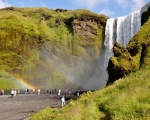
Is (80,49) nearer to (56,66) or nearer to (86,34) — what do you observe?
(86,34)

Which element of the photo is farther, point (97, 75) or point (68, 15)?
point (68, 15)

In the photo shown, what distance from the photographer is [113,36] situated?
122000 mm

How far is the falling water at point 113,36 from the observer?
103750mm

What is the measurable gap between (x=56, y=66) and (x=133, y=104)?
417 feet

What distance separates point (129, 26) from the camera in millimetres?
105812

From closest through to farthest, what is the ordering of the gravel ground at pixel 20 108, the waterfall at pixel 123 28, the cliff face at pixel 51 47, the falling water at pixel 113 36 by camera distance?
the gravel ground at pixel 20 108 < the waterfall at pixel 123 28 < the falling water at pixel 113 36 < the cliff face at pixel 51 47

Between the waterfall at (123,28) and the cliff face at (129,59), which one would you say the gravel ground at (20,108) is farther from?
the waterfall at (123,28)

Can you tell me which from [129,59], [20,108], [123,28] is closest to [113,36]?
[123,28]

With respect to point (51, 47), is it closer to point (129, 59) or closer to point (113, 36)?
point (113, 36)

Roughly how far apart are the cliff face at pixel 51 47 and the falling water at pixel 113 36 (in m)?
6.03

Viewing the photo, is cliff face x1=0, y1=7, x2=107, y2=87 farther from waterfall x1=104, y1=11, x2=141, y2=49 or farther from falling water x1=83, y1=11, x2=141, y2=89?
waterfall x1=104, y1=11, x2=141, y2=49

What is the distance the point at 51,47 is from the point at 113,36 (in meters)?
38.3

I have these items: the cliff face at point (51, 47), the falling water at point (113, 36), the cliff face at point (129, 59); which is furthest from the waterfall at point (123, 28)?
the cliff face at point (129, 59)

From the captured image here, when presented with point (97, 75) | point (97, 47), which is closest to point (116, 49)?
point (97, 75)
